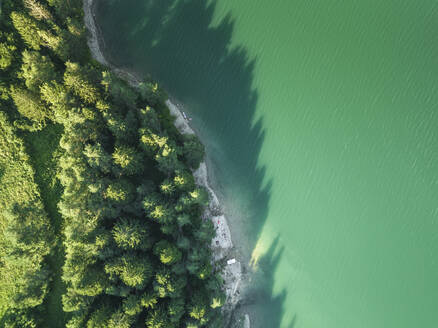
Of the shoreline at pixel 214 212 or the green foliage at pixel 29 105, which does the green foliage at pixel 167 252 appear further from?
the green foliage at pixel 29 105

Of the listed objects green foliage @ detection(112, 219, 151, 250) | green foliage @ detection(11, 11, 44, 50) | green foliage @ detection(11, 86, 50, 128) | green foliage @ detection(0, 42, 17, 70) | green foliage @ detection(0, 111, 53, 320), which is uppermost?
green foliage @ detection(11, 11, 44, 50)

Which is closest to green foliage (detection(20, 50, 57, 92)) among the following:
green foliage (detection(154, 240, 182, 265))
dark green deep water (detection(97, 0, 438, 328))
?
dark green deep water (detection(97, 0, 438, 328))

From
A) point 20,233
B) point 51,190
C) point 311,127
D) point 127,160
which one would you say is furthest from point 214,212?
point 20,233

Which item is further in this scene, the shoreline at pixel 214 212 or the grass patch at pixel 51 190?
the shoreline at pixel 214 212

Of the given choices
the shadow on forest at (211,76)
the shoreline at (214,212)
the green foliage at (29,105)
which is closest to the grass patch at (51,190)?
the green foliage at (29,105)

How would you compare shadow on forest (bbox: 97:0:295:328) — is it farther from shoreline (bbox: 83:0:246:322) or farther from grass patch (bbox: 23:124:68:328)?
grass patch (bbox: 23:124:68:328)
